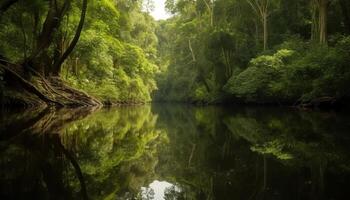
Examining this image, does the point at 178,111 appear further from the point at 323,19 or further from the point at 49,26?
the point at 323,19

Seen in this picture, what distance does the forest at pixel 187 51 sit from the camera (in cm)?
1625

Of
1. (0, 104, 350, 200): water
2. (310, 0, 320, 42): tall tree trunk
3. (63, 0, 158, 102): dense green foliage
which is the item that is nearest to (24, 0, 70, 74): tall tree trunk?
(63, 0, 158, 102): dense green foliage

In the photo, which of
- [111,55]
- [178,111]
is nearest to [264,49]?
[178,111]

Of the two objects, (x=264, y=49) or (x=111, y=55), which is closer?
(x=111, y=55)

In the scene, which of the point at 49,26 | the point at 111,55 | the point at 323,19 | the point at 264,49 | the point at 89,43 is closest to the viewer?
the point at 49,26

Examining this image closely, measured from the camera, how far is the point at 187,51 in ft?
154

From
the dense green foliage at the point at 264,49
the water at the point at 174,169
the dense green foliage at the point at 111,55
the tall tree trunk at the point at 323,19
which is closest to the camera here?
the water at the point at 174,169

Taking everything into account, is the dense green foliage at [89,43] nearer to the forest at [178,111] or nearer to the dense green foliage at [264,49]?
the forest at [178,111]

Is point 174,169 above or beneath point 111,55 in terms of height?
beneath

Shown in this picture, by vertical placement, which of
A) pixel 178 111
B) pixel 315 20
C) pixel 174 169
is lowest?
pixel 178 111

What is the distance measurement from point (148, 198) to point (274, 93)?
74.2 feet

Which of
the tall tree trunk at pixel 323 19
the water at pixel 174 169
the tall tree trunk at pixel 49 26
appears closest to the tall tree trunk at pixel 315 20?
the tall tree trunk at pixel 323 19

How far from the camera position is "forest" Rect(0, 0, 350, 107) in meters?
16.2

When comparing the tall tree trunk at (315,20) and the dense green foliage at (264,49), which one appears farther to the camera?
the tall tree trunk at (315,20)
